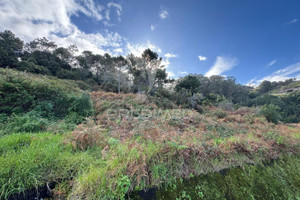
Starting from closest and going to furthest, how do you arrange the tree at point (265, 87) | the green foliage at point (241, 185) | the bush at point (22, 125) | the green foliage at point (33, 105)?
the green foliage at point (241, 185), the bush at point (22, 125), the green foliage at point (33, 105), the tree at point (265, 87)

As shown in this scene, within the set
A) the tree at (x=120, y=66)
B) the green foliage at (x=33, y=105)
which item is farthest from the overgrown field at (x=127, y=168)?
the tree at (x=120, y=66)

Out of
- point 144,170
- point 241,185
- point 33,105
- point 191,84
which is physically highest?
point 191,84

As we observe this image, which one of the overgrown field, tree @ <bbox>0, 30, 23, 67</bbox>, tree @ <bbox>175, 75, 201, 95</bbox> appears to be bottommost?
the overgrown field

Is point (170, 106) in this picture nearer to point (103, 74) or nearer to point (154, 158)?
point (154, 158)

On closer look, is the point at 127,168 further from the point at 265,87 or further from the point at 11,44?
the point at 265,87

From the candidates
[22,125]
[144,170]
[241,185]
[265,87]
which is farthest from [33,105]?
[265,87]

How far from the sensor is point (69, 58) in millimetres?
22219

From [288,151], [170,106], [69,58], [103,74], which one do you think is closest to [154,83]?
[170,106]

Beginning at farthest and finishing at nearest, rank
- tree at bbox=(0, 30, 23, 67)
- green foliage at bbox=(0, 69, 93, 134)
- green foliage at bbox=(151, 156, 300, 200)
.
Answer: tree at bbox=(0, 30, 23, 67), green foliage at bbox=(0, 69, 93, 134), green foliage at bbox=(151, 156, 300, 200)

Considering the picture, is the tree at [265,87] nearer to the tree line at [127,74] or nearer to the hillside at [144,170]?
the tree line at [127,74]

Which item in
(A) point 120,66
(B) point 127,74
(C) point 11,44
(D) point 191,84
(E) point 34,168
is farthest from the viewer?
(B) point 127,74

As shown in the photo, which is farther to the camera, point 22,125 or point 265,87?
point 265,87

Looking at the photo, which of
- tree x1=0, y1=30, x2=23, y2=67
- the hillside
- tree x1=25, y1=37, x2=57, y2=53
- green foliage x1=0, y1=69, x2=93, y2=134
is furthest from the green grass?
tree x1=25, y1=37, x2=57, y2=53

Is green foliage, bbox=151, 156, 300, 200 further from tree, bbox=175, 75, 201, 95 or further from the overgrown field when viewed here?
tree, bbox=175, 75, 201, 95
